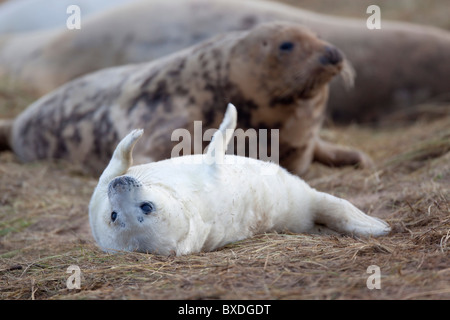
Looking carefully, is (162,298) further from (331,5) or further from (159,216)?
(331,5)

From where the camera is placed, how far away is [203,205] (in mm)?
2795

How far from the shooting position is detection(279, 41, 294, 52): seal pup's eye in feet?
15.1

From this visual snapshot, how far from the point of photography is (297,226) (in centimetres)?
325

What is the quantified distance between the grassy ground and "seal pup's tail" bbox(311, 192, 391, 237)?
99 millimetres

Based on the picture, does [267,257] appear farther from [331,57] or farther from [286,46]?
[286,46]

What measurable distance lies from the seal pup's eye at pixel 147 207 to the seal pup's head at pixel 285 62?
89.6 inches

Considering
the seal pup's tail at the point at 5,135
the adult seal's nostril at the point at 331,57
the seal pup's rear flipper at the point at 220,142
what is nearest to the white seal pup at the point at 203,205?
the seal pup's rear flipper at the point at 220,142

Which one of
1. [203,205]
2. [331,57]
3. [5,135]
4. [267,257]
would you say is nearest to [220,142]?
[203,205]

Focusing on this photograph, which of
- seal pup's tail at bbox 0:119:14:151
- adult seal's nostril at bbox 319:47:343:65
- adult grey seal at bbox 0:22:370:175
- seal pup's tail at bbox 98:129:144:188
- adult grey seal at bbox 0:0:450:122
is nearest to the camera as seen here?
seal pup's tail at bbox 98:129:144:188

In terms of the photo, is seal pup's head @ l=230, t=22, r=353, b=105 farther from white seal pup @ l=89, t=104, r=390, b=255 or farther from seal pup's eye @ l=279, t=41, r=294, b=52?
white seal pup @ l=89, t=104, r=390, b=255

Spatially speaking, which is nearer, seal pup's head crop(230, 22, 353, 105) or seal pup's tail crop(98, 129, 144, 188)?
seal pup's tail crop(98, 129, 144, 188)

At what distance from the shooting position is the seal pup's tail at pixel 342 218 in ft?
10.3

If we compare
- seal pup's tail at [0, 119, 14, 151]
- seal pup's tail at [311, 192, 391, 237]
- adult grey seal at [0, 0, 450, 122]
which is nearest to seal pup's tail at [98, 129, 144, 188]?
seal pup's tail at [311, 192, 391, 237]
